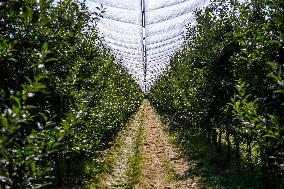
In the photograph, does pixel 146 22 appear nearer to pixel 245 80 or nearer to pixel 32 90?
pixel 245 80

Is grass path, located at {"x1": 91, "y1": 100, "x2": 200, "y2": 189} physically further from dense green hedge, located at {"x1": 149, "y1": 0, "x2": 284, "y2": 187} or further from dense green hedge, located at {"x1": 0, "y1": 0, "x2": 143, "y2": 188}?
dense green hedge, located at {"x1": 0, "y1": 0, "x2": 143, "y2": 188}

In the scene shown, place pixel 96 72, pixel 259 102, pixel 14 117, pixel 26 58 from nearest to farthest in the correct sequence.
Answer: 1. pixel 14 117
2. pixel 26 58
3. pixel 259 102
4. pixel 96 72

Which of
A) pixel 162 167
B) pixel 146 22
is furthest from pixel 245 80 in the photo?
pixel 146 22

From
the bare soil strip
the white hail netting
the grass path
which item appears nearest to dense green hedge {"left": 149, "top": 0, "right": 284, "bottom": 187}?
the white hail netting

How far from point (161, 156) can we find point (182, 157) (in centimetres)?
110

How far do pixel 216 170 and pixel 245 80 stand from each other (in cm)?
399

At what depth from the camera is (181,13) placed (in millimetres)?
16531

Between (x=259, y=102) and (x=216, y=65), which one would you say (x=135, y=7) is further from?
(x=259, y=102)

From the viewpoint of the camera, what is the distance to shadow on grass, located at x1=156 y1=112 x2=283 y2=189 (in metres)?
8.79

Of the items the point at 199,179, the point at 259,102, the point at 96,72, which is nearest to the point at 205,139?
the point at 199,179

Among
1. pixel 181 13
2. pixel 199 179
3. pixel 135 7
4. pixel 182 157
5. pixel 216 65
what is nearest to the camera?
pixel 199 179

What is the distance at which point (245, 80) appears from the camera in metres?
7.91

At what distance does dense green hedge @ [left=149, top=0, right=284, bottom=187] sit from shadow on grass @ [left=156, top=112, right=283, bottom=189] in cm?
40

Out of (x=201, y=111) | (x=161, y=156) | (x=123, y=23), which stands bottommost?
(x=161, y=156)
